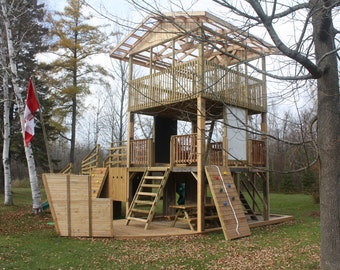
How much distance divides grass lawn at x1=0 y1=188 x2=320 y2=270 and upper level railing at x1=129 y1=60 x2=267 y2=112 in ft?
13.6

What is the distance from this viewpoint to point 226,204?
10.0m

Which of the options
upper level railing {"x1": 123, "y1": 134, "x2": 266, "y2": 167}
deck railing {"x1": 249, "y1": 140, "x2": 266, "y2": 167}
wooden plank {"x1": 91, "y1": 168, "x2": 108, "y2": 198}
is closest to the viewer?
upper level railing {"x1": 123, "y1": 134, "x2": 266, "y2": 167}

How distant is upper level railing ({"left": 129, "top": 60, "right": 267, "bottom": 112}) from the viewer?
10867 millimetres

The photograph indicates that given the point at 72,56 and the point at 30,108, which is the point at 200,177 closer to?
the point at 30,108

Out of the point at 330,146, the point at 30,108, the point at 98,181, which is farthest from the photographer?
the point at 98,181

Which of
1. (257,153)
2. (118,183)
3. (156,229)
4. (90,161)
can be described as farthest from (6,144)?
(257,153)

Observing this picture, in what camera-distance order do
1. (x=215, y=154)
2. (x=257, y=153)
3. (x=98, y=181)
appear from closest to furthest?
(x=215, y=154)
(x=257, y=153)
(x=98, y=181)

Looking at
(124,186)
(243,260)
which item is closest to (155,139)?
(124,186)

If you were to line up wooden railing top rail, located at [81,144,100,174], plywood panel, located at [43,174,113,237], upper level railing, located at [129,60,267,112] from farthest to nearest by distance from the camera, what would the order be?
wooden railing top rail, located at [81,144,100,174]
upper level railing, located at [129,60,267,112]
plywood panel, located at [43,174,113,237]

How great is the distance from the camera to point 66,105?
78.9 feet

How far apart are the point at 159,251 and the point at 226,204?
291 centimetres

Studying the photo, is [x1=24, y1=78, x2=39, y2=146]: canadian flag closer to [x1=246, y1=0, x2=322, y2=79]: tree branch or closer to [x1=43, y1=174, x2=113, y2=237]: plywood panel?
[x1=43, y1=174, x2=113, y2=237]: plywood panel

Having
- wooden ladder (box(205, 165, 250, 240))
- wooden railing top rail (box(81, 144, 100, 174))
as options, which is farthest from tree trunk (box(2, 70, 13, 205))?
wooden ladder (box(205, 165, 250, 240))

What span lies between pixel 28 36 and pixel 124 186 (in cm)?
1124
